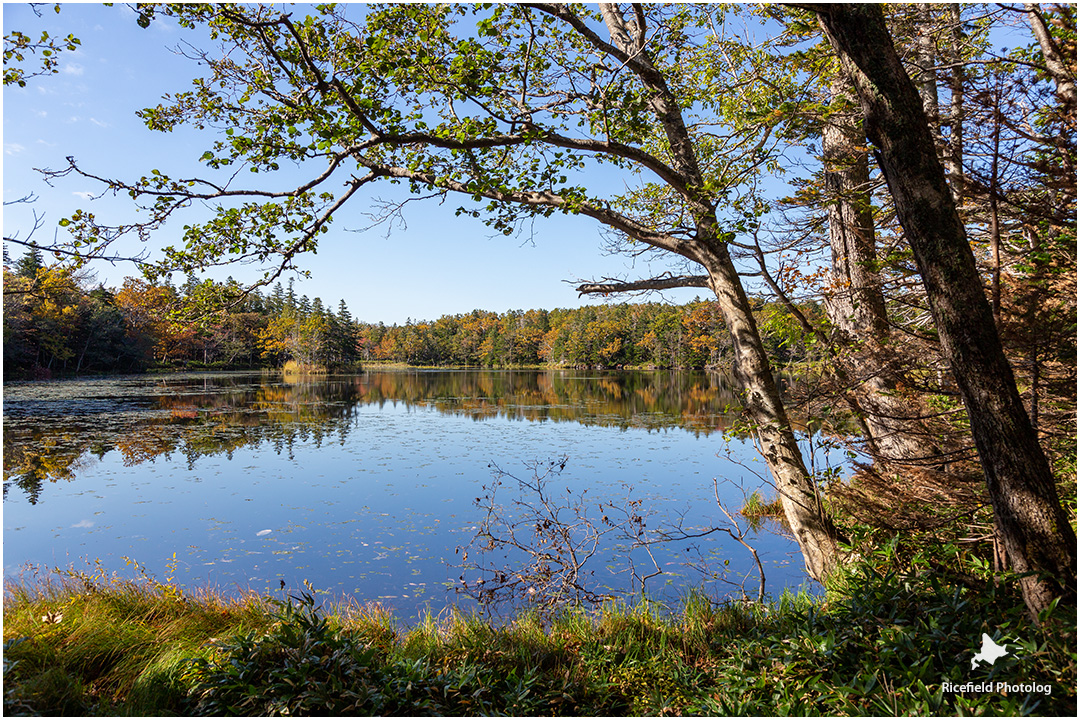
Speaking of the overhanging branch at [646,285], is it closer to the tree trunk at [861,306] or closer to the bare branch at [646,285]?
the bare branch at [646,285]

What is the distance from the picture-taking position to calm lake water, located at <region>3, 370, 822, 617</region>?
23.3ft

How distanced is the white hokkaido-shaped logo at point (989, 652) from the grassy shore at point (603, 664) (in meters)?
0.03

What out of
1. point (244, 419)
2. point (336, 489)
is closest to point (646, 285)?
point (336, 489)

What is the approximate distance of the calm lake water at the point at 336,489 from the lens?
23.3ft

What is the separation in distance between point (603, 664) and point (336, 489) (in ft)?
27.7

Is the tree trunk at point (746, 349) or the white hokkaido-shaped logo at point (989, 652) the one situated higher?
the tree trunk at point (746, 349)

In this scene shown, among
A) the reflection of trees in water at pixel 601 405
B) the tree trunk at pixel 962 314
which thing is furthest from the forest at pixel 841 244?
the reflection of trees in water at pixel 601 405

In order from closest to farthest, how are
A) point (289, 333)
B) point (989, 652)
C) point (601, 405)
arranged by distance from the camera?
point (989, 652) → point (601, 405) → point (289, 333)

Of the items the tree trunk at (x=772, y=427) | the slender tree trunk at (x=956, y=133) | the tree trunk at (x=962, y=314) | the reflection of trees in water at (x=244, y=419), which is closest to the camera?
the tree trunk at (x=962, y=314)

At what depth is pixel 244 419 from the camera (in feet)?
65.9

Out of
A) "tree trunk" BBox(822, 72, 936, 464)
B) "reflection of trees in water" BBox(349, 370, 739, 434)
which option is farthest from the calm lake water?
"tree trunk" BBox(822, 72, 936, 464)

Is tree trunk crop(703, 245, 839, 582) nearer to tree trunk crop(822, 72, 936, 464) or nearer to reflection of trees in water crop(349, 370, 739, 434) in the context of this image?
tree trunk crop(822, 72, 936, 464)

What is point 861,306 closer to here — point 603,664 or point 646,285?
point 646,285

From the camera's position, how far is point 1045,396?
3.75m
